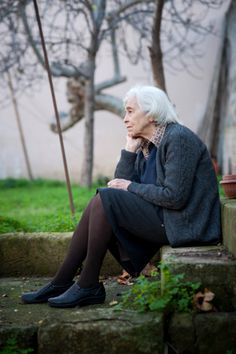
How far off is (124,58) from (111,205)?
997cm

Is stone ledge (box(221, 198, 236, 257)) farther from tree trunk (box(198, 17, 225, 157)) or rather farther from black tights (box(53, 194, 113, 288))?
tree trunk (box(198, 17, 225, 157))

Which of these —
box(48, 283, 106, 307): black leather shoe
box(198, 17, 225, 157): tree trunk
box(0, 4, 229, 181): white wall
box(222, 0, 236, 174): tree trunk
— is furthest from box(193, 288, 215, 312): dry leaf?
box(0, 4, 229, 181): white wall

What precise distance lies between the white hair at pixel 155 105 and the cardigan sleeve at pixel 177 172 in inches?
7.3

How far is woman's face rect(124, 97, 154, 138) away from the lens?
3.47 metres

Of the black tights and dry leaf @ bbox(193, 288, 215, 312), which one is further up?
the black tights

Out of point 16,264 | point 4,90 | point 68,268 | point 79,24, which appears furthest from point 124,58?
point 68,268

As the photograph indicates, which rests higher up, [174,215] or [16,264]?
[174,215]

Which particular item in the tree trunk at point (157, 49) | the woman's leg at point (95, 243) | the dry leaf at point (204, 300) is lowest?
the dry leaf at point (204, 300)

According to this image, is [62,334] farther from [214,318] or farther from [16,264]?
[16,264]

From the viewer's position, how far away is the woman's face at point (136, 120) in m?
3.47

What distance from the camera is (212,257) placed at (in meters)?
2.99

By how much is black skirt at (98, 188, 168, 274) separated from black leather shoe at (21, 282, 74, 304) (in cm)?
40

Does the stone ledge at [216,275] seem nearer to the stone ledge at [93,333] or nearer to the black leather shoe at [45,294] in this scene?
the stone ledge at [93,333]

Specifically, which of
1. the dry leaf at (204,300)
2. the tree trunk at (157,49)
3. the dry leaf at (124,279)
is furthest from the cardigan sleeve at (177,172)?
the tree trunk at (157,49)
